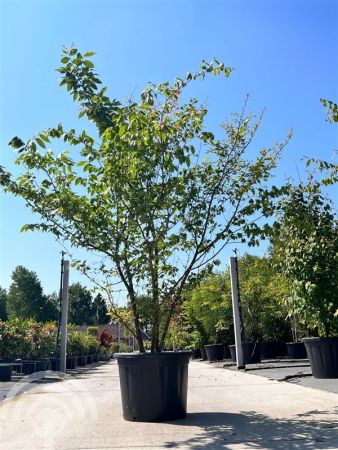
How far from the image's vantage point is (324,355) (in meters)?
8.80

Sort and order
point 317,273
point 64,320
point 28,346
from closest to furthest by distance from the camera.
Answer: point 317,273 → point 64,320 → point 28,346

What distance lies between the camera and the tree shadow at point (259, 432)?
4188 millimetres

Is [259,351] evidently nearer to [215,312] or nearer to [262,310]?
[262,310]

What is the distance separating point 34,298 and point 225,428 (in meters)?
79.8

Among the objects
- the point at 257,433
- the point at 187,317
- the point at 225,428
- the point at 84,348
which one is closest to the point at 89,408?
the point at 225,428

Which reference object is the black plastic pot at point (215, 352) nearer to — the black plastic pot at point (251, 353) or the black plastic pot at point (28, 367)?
the black plastic pot at point (251, 353)

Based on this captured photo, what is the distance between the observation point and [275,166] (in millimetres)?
5969

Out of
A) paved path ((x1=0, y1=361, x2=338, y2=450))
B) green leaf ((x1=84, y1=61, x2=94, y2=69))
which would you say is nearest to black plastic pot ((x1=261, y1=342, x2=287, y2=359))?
paved path ((x1=0, y1=361, x2=338, y2=450))

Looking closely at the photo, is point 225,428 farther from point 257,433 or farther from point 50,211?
point 50,211

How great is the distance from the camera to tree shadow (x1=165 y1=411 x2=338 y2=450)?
4.19m

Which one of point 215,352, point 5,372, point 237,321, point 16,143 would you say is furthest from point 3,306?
point 16,143

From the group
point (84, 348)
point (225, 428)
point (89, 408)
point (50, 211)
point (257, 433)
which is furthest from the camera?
point (84, 348)

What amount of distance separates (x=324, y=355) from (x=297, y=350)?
8.42m

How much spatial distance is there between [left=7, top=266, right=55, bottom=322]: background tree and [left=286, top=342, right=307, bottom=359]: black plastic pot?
67.3 meters
